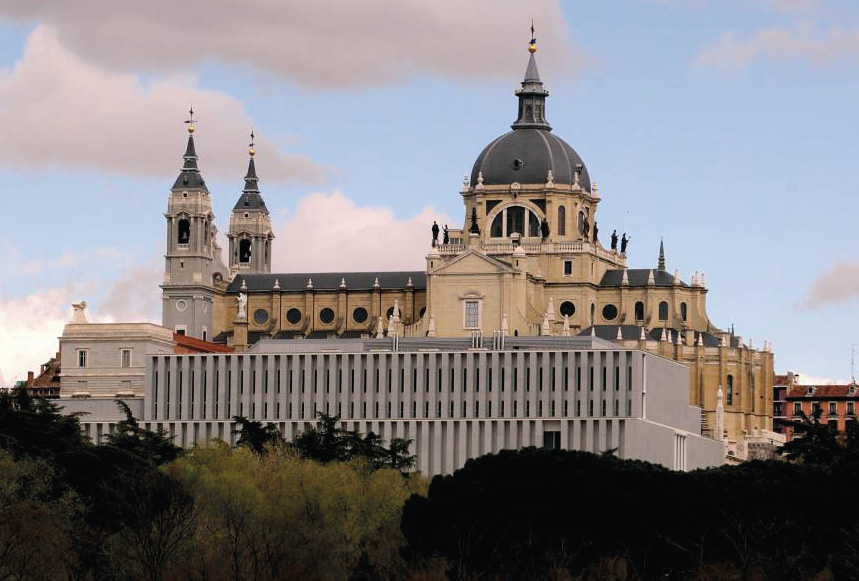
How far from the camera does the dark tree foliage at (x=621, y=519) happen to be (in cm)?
12812

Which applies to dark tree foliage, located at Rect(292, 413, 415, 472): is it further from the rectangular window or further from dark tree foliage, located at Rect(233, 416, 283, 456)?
the rectangular window

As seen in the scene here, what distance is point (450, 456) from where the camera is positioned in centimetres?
19888

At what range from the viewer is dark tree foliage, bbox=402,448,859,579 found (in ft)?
420

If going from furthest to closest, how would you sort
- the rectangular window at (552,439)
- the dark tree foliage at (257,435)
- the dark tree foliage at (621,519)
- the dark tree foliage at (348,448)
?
the rectangular window at (552,439)
the dark tree foliage at (257,435)
the dark tree foliage at (348,448)
the dark tree foliage at (621,519)

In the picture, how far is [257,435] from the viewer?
608ft

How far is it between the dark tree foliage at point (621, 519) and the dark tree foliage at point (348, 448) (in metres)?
32.7

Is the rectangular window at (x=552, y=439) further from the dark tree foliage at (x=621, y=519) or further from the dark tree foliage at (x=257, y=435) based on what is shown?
the dark tree foliage at (x=621, y=519)

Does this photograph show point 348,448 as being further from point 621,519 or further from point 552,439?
point 621,519

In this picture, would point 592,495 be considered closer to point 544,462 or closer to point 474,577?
point 544,462

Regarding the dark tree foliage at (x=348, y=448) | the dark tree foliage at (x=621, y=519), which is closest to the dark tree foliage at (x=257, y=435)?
the dark tree foliage at (x=348, y=448)

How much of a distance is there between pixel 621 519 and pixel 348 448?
167ft

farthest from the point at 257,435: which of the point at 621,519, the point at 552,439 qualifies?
the point at 621,519

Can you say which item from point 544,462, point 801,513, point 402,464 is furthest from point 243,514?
point 402,464

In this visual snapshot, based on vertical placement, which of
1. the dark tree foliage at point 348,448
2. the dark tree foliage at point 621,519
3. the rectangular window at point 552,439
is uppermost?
the rectangular window at point 552,439
